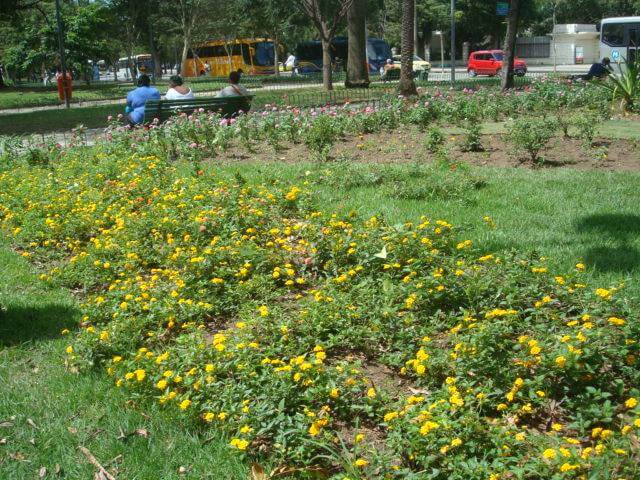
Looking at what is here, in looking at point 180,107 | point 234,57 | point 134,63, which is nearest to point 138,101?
point 180,107

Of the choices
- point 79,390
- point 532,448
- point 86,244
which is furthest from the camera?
point 86,244

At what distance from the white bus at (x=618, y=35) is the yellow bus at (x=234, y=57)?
27159mm

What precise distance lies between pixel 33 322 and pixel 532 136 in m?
5.91

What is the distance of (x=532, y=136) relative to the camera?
28.6ft

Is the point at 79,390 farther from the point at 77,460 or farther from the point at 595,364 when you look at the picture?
the point at 595,364

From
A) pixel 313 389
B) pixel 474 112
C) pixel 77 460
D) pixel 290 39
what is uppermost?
pixel 290 39

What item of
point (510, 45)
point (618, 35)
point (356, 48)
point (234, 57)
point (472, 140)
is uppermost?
Result: point (234, 57)

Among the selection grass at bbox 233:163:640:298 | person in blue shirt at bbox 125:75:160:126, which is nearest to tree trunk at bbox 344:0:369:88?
person in blue shirt at bbox 125:75:160:126

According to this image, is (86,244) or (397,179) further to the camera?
(397,179)

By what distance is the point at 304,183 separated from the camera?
26.2 ft

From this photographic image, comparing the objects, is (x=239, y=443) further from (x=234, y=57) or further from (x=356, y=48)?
(x=234, y=57)

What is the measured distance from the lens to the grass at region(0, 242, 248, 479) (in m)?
3.47

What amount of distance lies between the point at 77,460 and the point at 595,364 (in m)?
2.53

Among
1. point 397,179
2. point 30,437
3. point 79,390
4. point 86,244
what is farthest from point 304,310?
point 397,179
